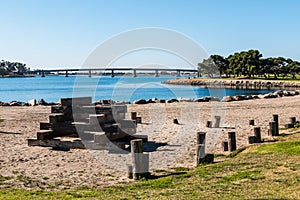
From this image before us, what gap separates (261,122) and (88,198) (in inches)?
616

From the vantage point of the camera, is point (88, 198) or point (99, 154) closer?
point (88, 198)

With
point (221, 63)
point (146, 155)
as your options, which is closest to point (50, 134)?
point (146, 155)

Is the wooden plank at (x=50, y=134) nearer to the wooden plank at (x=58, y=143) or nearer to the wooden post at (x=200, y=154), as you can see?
the wooden plank at (x=58, y=143)

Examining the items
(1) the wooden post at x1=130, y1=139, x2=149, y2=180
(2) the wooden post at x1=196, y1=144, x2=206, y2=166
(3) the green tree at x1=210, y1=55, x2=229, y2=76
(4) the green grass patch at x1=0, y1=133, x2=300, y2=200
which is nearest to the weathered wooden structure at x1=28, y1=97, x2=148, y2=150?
(2) the wooden post at x1=196, y1=144, x2=206, y2=166

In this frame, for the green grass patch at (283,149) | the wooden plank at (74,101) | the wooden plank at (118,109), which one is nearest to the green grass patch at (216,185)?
the green grass patch at (283,149)

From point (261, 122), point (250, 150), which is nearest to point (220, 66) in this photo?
point (261, 122)

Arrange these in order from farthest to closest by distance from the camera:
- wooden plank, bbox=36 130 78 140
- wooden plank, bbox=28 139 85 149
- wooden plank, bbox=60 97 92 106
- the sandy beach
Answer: wooden plank, bbox=60 97 92 106, wooden plank, bbox=36 130 78 140, wooden plank, bbox=28 139 85 149, the sandy beach

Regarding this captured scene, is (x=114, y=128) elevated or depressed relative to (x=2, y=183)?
elevated

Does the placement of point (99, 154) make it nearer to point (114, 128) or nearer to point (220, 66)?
point (114, 128)

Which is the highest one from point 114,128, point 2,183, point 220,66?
point 220,66

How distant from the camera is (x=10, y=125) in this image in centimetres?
2295

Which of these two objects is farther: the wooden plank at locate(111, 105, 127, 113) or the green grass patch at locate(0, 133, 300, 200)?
the wooden plank at locate(111, 105, 127, 113)

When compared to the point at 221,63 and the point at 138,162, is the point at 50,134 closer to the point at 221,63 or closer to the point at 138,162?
the point at 138,162

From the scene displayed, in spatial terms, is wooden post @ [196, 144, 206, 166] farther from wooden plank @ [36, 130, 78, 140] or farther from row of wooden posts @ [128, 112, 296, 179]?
wooden plank @ [36, 130, 78, 140]
